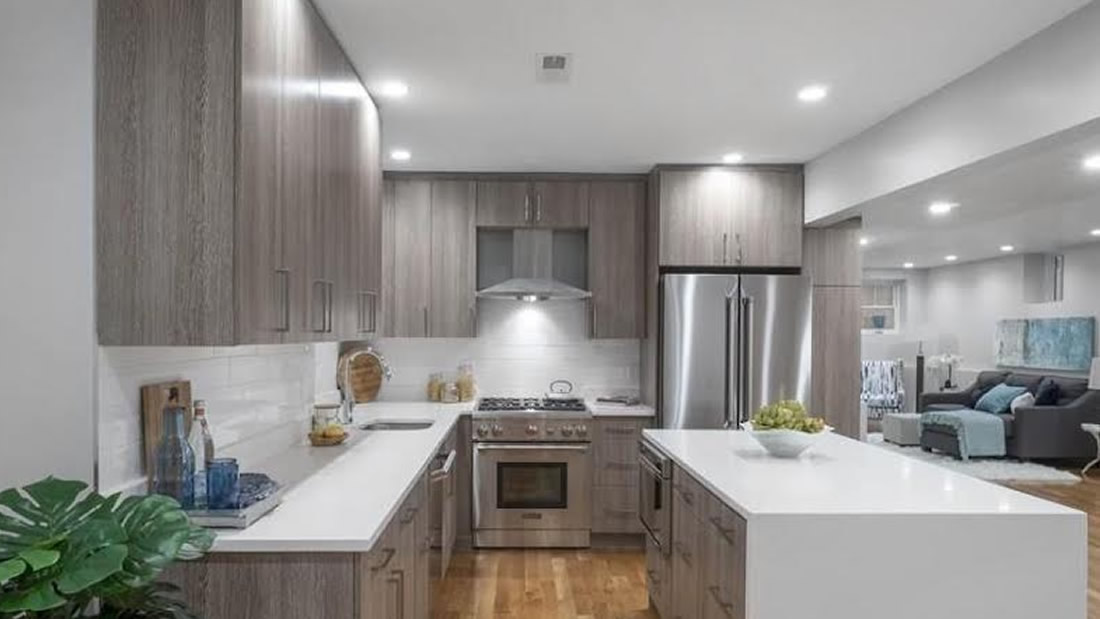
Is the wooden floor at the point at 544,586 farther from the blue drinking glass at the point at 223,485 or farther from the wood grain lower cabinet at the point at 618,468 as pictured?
the blue drinking glass at the point at 223,485

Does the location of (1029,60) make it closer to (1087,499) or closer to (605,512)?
(605,512)

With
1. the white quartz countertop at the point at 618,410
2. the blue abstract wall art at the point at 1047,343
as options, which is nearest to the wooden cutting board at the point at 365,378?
the white quartz countertop at the point at 618,410

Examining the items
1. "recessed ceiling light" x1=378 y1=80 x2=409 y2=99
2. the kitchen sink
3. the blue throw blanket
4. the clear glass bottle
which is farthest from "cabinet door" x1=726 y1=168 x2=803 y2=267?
the blue throw blanket

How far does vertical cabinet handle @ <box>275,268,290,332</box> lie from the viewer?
7.22ft

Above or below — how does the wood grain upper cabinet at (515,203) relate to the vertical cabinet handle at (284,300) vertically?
above

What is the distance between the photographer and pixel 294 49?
93.1 inches

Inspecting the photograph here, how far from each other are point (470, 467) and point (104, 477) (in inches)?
129

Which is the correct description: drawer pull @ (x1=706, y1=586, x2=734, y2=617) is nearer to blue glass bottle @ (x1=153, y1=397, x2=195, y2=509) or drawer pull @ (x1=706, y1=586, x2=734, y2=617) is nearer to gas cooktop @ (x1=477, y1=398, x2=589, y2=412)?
blue glass bottle @ (x1=153, y1=397, x2=195, y2=509)

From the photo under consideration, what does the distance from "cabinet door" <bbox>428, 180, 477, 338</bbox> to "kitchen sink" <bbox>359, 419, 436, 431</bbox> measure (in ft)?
2.96

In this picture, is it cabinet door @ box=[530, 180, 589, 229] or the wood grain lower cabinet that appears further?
cabinet door @ box=[530, 180, 589, 229]

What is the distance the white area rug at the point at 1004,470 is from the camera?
7.80 metres

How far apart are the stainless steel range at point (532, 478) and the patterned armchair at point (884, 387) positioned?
8.19 metres

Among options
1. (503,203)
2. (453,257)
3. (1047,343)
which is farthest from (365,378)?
(1047,343)

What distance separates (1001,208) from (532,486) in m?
5.02
